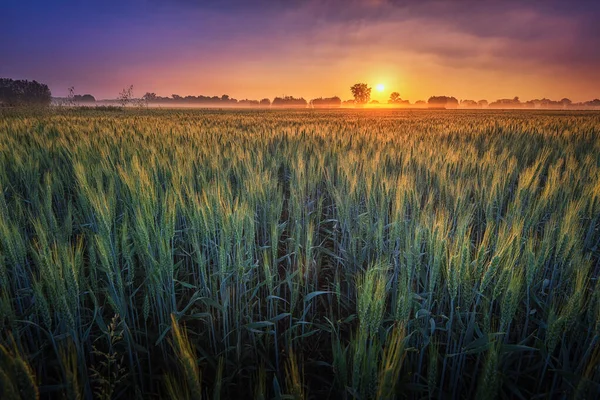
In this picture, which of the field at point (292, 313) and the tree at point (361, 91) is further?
the tree at point (361, 91)

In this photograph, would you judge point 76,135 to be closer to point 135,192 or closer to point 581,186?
point 135,192

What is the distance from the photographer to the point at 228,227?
61.5 inches

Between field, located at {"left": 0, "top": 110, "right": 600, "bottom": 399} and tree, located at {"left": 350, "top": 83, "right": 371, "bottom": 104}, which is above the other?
tree, located at {"left": 350, "top": 83, "right": 371, "bottom": 104}

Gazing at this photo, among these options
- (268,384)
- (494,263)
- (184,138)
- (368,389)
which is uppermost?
(184,138)

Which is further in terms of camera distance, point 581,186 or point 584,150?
point 584,150

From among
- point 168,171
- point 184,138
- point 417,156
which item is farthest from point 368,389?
point 184,138

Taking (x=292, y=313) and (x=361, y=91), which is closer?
(x=292, y=313)

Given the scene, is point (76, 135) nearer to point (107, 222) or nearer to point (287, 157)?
point (287, 157)

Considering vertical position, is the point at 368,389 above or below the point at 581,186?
below

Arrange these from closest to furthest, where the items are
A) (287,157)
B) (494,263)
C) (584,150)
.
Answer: (494,263) → (287,157) → (584,150)

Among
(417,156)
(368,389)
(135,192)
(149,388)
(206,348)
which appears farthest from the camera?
(417,156)

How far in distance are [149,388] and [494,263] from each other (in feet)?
5.38

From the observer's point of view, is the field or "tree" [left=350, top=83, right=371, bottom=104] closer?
the field

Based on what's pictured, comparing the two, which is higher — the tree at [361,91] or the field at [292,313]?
the tree at [361,91]
